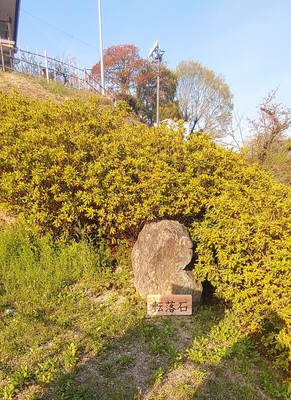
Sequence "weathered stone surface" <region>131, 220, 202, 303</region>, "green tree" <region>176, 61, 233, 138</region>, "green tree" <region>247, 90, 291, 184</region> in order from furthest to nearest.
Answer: "green tree" <region>176, 61, 233, 138</region> < "green tree" <region>247, 90, 291, 184</region> < "weathered stone surface" <region>131, 220, 202, 303</region>

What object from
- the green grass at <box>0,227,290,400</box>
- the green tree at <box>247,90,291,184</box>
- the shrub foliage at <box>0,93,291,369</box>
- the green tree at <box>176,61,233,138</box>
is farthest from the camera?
the green tree at <box>176,61,233,138</box>

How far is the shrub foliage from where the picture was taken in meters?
2.77

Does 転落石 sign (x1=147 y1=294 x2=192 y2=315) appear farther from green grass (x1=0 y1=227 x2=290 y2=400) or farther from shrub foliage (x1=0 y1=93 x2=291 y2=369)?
shrub foliage (x1=0 y1=93 x2=291 y2=369)

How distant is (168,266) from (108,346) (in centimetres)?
104

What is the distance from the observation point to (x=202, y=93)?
976 inches

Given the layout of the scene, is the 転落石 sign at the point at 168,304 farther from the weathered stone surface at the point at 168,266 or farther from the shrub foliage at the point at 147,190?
the shrub foliage at the point at 147,190

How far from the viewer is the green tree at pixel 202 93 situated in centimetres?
Result: 2433

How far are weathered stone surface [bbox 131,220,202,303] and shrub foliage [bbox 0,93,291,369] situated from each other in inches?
7.0

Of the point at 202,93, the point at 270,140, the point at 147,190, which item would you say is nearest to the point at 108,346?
the point at 147,190

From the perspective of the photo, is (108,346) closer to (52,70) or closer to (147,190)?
(147,190)

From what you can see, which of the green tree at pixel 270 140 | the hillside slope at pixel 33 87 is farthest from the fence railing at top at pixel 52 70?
the green tree at pixel 270 140

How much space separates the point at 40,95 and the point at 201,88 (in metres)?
18.2

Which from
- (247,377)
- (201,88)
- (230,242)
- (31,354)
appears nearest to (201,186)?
(230,242)

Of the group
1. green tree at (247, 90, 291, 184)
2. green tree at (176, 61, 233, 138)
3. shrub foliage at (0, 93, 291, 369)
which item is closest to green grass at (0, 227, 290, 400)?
shrub foliage at (0, 93, 291, 369)
